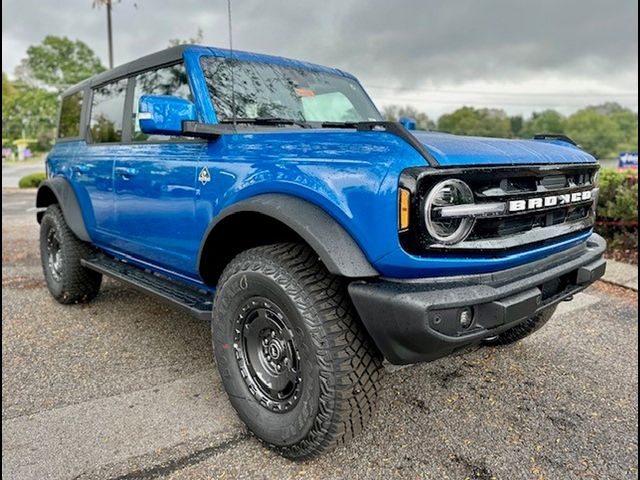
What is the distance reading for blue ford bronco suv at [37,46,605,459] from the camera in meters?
1.89

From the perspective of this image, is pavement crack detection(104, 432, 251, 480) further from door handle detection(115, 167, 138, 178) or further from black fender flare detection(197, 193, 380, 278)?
door handle detection(115, 167, 138, 178)

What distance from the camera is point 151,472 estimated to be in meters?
2.16

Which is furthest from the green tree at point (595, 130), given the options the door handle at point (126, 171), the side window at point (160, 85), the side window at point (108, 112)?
the door handle at point (126, 171)

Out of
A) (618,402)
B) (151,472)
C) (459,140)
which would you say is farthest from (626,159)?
(151,472)

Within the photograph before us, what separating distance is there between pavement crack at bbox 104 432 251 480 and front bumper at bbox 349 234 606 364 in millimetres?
958

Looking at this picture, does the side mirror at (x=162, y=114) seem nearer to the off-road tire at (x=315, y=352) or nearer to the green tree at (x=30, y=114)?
the off-road tire at (x=315, y=352)

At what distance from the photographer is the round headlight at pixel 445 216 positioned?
1885 mm

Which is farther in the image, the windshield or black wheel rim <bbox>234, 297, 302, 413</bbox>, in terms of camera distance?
the windshield

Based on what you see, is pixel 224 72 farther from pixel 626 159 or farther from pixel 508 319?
pixel 626 159

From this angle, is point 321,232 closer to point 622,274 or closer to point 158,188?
point 158,188

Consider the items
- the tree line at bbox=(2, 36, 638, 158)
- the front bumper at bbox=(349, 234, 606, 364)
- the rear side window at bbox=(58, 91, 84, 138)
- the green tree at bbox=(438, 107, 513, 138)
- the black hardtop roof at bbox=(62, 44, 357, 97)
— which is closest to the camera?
the front bumper at bbox=(349, 234, 606, 364)

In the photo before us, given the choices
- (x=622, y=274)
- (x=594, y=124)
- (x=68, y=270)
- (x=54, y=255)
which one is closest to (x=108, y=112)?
(x=68, y=270)

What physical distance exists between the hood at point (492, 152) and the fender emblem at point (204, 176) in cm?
110

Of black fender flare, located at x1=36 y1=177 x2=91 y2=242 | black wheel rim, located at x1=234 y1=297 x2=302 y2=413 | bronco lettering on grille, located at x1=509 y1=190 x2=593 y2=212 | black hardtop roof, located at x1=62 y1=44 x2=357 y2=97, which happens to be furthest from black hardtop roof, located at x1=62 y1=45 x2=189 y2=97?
bronco lettering on grille, located at x1=509 y1=190 x2=593 y2=212
